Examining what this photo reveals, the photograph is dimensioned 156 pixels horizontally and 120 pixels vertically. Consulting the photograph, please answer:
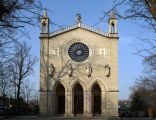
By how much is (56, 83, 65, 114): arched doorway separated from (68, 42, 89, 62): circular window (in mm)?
4538

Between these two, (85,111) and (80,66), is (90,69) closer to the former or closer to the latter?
(80,66)

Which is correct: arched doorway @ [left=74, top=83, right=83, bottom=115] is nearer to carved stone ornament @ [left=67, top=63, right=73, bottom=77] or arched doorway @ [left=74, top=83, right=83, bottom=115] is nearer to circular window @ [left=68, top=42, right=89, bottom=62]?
carved stone ornament @ [left=67, top=63, right=73, bottom=77]

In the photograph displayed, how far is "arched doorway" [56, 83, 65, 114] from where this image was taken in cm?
5788

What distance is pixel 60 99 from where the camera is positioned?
58.5 metres

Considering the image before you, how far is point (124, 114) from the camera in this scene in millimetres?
65188

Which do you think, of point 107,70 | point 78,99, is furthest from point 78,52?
point 78,99

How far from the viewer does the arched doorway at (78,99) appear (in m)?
57.9

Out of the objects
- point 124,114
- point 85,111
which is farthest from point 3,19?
point 124,114

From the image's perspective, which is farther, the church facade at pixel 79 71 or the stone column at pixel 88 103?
the church facade at pixel 79 71

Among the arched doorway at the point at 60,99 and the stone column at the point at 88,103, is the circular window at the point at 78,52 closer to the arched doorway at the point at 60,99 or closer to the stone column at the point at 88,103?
the arched doorway at the point at 60,99

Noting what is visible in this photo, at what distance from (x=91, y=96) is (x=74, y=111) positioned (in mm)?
3266

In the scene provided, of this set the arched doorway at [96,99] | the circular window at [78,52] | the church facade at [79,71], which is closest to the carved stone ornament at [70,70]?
the church facade at [79,71]

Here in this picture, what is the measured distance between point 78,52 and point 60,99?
23.7 ft

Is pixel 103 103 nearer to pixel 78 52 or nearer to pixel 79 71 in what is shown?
pixel 79 71
